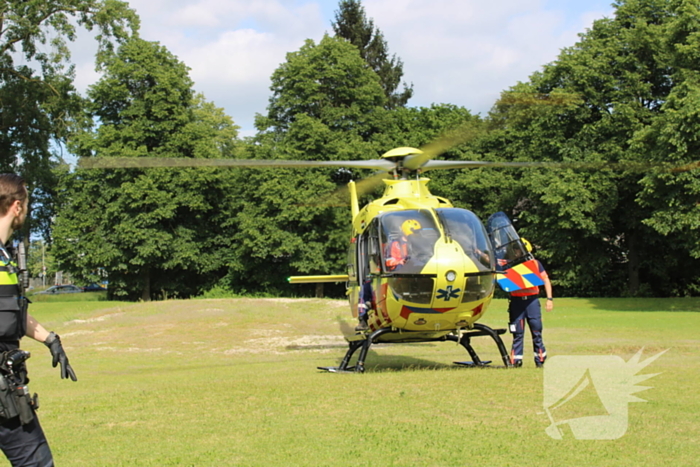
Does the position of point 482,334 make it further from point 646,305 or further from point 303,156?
point 303,156

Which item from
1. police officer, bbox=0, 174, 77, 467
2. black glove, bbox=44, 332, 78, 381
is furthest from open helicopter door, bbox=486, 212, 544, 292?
police officer, bbox=0, 174, 77, 467

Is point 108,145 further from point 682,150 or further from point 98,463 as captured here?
point 98,463

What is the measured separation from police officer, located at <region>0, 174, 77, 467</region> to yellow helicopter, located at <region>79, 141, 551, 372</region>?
5136mm

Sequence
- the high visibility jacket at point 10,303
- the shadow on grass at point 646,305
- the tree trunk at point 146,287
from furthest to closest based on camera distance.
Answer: the tree trunk at point 146,287, the shadow on grass at point 646,305, the high visibility jacket at point 10,303

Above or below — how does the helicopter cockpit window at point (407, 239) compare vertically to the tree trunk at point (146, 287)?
above

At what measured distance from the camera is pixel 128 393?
34.3 ft

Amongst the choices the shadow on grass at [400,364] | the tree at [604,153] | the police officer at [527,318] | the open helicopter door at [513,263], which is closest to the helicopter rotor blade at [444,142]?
the open helicopter door at [513,263]

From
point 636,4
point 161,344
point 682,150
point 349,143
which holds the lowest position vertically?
point 161,344

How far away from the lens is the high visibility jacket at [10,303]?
4.84m

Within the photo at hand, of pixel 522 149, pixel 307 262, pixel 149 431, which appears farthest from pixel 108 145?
pixel 149 431

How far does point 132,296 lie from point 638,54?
36364mm

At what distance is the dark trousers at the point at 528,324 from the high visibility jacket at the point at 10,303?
369 inches

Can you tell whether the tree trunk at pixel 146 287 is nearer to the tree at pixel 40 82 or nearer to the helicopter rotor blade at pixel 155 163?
the tree at pixel 40 82

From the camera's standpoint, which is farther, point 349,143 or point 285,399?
point 349,143
